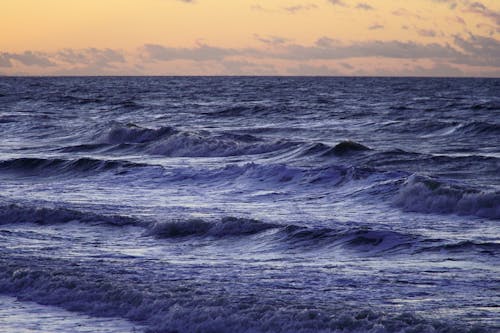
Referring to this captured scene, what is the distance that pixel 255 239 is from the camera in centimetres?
1538

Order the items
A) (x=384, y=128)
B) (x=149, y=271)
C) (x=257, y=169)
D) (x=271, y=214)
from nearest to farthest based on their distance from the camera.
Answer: (x=149, y=271) < (x=271, y=214) < (x=257, y=169) < (x=384, y=128)

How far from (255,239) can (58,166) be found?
14.7m

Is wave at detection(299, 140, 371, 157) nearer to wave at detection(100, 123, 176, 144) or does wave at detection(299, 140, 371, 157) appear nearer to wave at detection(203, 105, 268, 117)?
wave at detection(100, 123, 176, 144)

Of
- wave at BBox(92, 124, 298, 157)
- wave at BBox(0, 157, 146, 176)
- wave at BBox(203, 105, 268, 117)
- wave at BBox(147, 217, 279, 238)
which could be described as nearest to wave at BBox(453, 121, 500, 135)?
wave at BBox(92, 124, 298, 157)

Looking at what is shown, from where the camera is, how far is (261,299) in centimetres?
1088

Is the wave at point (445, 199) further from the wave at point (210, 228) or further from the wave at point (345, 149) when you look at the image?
the wave at point (345, 149)

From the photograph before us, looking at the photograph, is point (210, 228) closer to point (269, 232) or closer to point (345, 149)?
point (269, 232)

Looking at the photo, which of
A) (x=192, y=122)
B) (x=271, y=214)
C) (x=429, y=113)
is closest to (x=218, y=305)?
(x=271, y=214)

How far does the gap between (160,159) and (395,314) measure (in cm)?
2290

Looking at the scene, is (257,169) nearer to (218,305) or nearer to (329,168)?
(329,168)

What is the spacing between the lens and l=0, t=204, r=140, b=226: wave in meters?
17.2

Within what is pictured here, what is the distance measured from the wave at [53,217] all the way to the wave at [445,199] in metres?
6.06

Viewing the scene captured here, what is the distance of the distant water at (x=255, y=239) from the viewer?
10.4 meters

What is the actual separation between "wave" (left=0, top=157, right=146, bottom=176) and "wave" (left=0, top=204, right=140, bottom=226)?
8.66 m
